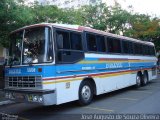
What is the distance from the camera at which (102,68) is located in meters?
10.6

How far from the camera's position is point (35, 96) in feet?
24.7

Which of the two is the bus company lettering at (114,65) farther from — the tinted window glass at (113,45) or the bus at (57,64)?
the tinted window glass at (113,45)

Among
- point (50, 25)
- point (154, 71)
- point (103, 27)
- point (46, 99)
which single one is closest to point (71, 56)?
point (50, 25)

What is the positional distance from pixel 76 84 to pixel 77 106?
114 centimetres

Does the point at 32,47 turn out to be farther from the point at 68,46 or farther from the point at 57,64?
the point at 68,46

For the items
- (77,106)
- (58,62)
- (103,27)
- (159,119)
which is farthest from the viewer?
(103,27)

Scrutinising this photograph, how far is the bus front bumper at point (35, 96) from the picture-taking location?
291 inches

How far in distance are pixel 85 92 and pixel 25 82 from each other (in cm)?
249

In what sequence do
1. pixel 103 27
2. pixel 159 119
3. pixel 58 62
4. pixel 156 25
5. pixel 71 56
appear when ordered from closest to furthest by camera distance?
pixel 159 119 → pixel 58 62 → pixel 71 56 → pixel 103 27 → pixel 156 25

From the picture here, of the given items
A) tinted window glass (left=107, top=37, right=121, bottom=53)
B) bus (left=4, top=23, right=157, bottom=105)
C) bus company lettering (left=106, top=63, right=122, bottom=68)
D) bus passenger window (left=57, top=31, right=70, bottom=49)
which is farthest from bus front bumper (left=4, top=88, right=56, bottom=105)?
tinted window glass (left=107, top=37, right=121, bottom=53)

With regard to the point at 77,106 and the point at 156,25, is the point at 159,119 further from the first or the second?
the point at 156,25

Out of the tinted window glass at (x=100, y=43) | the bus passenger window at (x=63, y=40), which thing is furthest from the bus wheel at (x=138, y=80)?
the bus passenger window at (x=63, y=40)

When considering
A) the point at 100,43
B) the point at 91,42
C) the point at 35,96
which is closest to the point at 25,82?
the point at 35,96

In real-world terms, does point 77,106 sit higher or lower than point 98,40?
lower
